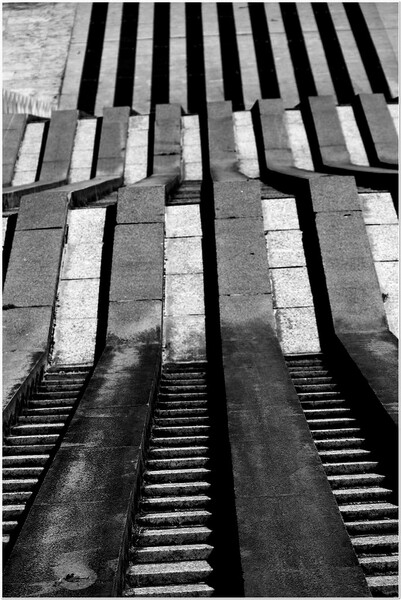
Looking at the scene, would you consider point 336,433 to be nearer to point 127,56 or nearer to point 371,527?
point 371,527

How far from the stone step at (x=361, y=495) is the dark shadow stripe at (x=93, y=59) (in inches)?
541

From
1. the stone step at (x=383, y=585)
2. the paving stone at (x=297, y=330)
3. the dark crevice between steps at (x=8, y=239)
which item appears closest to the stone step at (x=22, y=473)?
the stone step at (x=383, y=585)

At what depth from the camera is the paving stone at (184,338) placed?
815 cm

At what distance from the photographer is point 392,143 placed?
12062 millimetres

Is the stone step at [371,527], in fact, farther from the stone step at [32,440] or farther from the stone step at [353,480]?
the stone step at [32,440]

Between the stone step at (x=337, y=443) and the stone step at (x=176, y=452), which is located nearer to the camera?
the stone step at (x=176, y=452)

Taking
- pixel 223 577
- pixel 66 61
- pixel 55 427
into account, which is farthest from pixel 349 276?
pixel 66 61

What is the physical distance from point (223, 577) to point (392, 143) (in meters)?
9.44

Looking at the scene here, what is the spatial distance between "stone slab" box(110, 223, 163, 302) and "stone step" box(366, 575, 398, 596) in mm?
4827

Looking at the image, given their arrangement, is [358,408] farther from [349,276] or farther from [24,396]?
[24,396]

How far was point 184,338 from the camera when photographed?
27.4ft

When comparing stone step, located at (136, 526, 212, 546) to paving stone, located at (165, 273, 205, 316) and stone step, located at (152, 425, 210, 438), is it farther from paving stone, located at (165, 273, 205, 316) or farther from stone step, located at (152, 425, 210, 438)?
paving stone, located at (165, 273, 205, 316)

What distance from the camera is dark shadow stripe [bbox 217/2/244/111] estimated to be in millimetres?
17688

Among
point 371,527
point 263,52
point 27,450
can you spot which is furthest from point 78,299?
point 263,52
